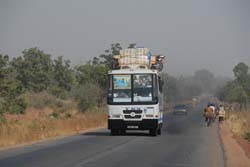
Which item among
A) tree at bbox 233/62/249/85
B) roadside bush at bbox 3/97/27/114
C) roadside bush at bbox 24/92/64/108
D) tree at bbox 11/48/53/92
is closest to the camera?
roadside bush at bbox 3/97/27/114

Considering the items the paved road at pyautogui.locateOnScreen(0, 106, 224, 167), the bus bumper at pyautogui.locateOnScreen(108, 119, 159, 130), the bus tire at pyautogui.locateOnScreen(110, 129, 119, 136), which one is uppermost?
the bus bumper at pyautogui.locateOnScreen(108, 119, 159, 130)

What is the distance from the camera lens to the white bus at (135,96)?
2944 centimetres

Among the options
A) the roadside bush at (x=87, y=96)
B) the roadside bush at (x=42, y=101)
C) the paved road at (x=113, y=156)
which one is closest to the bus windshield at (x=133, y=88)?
the paved road at (x=113, y=156)

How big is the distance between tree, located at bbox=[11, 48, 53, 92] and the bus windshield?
53575 mm

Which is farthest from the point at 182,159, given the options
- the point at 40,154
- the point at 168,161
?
the point at 40,154

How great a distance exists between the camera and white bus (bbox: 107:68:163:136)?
29.4 meters

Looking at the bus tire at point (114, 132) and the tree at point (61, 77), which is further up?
the tree at point (61, 77)

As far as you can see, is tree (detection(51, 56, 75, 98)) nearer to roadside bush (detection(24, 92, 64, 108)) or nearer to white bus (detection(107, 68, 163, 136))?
roadside bush (detection(24, 92, 64, 108))

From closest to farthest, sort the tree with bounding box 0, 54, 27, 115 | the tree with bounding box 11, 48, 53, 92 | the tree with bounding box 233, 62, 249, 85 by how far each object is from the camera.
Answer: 1. the tree with bounding box 0, 54, 27, 115
2. the tree with bounding box 11, 48, 53, 92
3. the tree with bounding box 233, 62, 249, 85

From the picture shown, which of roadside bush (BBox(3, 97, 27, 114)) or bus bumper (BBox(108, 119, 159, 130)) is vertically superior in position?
roadside bush (BBox(3, 97, 27, 114))

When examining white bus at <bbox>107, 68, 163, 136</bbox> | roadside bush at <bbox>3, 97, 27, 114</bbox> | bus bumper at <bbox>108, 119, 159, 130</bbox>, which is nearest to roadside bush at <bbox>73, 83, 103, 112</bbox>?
roadside bush at <bbox>3, 97, 27, 114</bbox>

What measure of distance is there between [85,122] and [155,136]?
1093 cm

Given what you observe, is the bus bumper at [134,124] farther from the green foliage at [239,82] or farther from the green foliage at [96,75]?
the green foliage at [239,82]

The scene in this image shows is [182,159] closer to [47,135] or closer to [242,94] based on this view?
[47,135]
